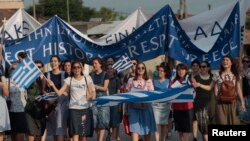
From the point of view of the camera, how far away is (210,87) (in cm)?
1034

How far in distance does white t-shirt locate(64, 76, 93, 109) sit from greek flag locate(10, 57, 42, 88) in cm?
48

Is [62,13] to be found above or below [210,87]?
above

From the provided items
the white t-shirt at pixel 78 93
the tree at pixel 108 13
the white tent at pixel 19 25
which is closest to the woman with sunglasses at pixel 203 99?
the white t-shirt at pixel 78 93

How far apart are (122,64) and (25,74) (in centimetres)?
313

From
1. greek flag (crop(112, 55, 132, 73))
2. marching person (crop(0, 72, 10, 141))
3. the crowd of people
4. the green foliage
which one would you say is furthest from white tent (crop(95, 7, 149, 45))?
the green foliage

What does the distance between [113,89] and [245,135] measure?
586 cm

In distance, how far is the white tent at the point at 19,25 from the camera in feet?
47.6

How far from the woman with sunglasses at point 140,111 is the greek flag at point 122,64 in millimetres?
2180

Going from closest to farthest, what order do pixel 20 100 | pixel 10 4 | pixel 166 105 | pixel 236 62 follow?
pixel 236 62
pixel 20 100
pixel 166 105
pixel 10 4

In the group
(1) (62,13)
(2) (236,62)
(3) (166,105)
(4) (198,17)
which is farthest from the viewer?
(1) (62,13)

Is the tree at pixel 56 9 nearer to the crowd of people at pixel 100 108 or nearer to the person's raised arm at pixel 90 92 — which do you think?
the crowd of people at pixel 100 108

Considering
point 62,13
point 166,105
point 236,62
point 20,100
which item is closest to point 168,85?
point 166,105

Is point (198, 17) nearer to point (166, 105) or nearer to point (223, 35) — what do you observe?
point (223, 35)

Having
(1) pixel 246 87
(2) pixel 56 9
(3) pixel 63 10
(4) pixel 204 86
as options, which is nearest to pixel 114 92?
(4) pixel 204 86
